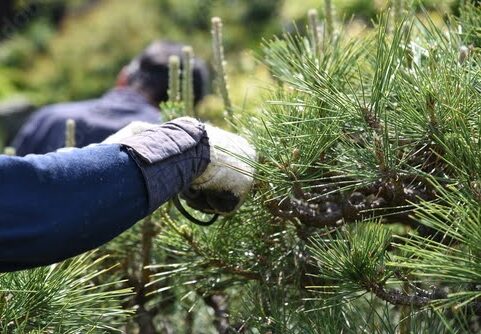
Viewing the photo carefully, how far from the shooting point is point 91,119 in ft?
6.63

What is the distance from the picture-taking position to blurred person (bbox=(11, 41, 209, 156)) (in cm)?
199

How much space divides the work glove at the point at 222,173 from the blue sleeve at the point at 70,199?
76mm

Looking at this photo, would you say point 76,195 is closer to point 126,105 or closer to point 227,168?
point 227,168

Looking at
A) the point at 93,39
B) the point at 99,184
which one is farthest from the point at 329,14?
the point at 93,39

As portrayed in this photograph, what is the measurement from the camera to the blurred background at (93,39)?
5.73 metres

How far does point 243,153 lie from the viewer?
918 millimetres

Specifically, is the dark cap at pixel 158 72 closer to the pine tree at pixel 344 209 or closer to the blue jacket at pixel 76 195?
the pine tree at pixel 344 209

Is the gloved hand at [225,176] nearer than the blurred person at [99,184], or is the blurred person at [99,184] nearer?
the blurred person at [99,184]

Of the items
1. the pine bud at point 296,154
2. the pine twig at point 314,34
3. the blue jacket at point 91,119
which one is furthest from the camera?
the blue jacket at point 91,119

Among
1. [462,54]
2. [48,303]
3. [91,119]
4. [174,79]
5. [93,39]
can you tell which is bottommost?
[93,39]

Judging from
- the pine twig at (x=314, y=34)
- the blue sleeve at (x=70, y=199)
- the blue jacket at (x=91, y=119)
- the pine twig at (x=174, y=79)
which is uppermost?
the pine twig at (x=314, y=34)

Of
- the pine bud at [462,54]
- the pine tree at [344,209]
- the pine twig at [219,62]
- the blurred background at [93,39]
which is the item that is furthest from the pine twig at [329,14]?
the blurred background at [93,39]

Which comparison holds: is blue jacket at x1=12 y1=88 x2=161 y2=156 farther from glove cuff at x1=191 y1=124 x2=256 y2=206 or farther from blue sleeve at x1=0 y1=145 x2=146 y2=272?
blue sleeve at x1=0 y1=145 x2=146 y2=272

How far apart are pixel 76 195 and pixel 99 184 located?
0.08 feet
